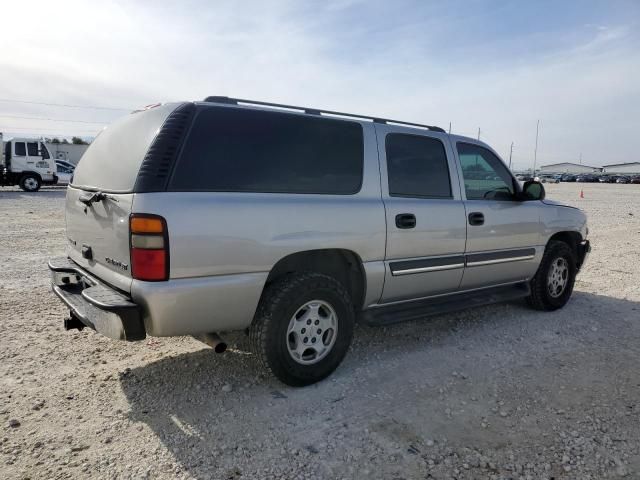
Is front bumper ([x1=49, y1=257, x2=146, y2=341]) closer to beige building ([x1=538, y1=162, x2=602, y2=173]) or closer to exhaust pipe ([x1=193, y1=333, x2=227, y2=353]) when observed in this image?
exhaust pipe ([x1=193, y1=333, x2=227, y2=353])

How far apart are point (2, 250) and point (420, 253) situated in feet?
22.9

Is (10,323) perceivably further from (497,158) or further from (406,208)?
(497,158)

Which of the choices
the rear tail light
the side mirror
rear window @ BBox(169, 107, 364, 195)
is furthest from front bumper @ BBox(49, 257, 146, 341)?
the side mirror

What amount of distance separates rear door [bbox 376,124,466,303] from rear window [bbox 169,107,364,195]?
36 centimetres

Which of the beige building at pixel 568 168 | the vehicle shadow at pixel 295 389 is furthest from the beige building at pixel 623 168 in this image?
the vehicle shadow at pixel 295 389

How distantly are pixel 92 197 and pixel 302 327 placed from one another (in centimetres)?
162

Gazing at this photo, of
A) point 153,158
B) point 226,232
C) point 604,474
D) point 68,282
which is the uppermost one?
point 153,158

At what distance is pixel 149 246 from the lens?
2.73 m

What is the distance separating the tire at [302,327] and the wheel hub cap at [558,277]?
2.87m

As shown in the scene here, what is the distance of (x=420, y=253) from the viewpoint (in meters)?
3.96

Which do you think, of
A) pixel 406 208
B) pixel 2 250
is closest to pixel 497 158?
pixel 406 208

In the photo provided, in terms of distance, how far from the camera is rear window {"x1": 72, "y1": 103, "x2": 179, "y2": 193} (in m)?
2.98

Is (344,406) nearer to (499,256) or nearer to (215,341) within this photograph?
(215,341)

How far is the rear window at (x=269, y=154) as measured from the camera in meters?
2.97
